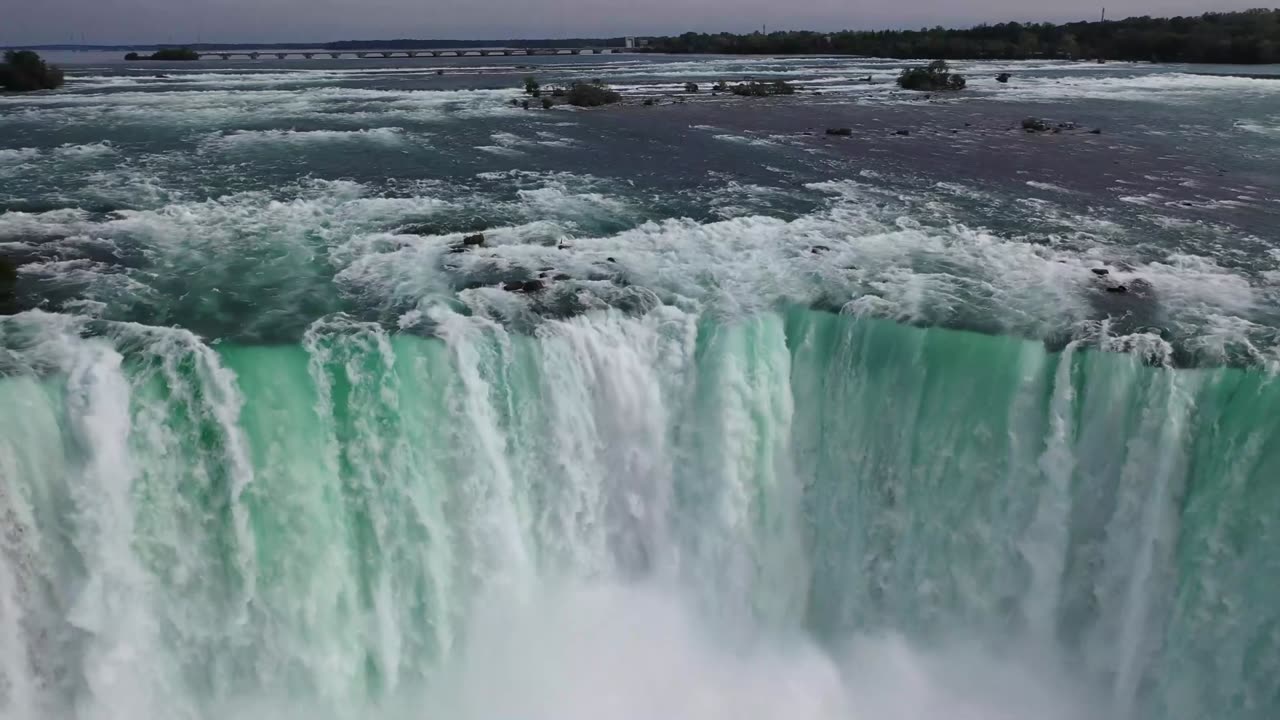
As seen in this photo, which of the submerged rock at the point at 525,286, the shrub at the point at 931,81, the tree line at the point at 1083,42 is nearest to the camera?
the submerged rock at the point at 525,286

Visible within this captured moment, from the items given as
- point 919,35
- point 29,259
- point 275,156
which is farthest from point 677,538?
point 919,35

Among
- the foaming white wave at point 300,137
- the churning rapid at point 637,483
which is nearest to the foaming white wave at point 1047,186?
the churning rapid at point 637,483

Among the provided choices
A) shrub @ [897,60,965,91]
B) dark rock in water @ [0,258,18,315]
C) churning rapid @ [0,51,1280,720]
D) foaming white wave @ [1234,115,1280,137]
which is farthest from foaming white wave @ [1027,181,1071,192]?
shrub @ [897,60,965,91]

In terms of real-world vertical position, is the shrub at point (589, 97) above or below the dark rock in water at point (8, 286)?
above

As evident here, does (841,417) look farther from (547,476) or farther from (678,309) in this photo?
(547,476)

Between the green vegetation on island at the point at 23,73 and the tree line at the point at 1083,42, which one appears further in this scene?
the tree line at the point at 1083,42

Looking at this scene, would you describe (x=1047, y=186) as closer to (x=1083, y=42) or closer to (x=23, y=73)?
(x=23, y=73)

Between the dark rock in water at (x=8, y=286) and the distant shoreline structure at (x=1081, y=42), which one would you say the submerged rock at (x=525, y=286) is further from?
the distant shoreline structure at (x=1081, y=42)
